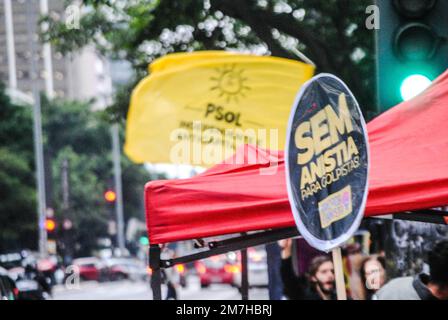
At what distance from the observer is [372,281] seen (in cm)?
1208

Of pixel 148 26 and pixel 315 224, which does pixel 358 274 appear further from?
pixel 315 224

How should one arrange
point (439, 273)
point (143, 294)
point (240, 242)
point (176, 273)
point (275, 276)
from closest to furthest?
point (439, 273), point (240, 242), point (275, 276), point (176, 273), point (143, 294)

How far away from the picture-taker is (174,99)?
522 inches

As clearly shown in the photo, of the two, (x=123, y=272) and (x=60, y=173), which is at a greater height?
(x=60, y=173)

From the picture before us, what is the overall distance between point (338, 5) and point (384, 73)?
8.06 m

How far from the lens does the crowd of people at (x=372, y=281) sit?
271 inches

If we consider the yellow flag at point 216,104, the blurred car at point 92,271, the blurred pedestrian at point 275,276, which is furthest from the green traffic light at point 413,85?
the blurred car at point 92,271

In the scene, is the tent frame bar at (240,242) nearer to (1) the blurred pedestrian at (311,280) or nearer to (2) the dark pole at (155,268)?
(2) the dark pole at (155,268)

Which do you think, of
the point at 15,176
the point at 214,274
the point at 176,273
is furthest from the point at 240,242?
the point at 15,176

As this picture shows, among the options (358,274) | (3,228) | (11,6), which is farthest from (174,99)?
(11,6)

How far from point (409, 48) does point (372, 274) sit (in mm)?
5031

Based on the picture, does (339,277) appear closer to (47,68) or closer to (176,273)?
(176,273)

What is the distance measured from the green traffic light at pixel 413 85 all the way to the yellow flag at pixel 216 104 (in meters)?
5.11

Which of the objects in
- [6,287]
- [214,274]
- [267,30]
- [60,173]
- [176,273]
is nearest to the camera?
[267,30]
